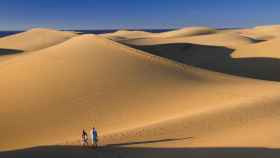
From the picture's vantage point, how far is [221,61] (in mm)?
40906

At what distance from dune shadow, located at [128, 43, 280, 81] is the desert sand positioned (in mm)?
11405

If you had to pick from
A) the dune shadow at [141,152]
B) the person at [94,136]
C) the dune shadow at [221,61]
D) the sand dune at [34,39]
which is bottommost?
the dune shadow at [141,152]

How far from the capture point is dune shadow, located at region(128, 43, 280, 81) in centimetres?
3391

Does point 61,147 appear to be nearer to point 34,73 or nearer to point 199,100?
point 199,100

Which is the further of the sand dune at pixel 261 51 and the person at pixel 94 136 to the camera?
the sand dune at pixel 261 51

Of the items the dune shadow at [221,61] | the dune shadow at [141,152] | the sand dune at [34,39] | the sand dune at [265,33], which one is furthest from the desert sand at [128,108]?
the sand dune at [265,33]

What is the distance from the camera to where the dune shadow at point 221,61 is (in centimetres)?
3391

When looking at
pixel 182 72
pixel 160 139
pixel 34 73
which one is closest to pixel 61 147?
pixel 160 139

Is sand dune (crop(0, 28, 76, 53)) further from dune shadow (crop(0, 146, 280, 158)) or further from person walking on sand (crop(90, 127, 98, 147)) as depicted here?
dune shadow (crop(0, 146, 280, 158))

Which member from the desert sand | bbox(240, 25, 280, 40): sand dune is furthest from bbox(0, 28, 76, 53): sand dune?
the desert sand

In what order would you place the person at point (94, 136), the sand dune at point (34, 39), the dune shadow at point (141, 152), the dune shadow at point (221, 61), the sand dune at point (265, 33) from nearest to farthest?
the dune shadow at point (141, 152) < the person at point (94, 136) < the dune shadow at point (221, 61) < the sand dune at point (34, 39) < the sand dune at point (265, 33)

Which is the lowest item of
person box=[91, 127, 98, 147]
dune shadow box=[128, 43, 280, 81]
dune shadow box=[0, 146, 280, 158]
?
dune shadow box=[0, 146, 280, 158]

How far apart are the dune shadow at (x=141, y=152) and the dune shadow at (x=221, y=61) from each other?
21845 mm

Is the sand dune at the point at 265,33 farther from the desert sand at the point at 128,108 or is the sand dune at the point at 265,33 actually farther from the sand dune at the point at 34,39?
the desert sand at the point at 128,108
